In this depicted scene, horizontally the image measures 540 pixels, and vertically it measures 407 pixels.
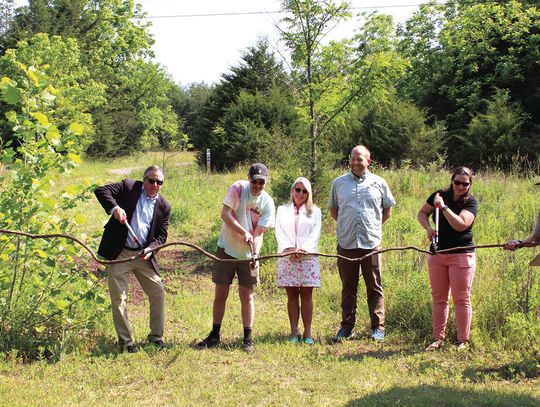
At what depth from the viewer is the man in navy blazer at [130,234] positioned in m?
4.76

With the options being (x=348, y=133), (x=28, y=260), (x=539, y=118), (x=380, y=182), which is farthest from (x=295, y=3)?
(x=539, y=118)

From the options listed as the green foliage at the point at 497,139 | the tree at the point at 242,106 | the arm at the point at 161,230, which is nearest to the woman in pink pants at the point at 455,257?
the arm at the point at 161,230

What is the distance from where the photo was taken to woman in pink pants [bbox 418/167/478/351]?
15.8ft

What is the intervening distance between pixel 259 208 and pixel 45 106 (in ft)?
6.87

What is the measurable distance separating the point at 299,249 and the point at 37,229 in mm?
2378

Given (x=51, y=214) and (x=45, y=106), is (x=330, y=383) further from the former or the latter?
(x=45, y=106)

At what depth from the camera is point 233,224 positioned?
4934 millimetres

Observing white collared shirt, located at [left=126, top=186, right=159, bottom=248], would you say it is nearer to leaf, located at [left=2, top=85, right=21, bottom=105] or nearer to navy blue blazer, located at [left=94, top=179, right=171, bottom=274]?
navy blue blazer, located at [left=94, top=179, right=171, bottom=274]

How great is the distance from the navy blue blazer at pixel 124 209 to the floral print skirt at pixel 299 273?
124 cm

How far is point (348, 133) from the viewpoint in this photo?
70.6 feet

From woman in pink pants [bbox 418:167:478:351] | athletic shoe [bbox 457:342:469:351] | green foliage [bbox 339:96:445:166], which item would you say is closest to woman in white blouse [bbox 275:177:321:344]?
woman in pink pants [bbox 418:167:478:351]

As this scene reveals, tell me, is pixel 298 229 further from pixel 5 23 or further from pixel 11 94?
pixel 5 23

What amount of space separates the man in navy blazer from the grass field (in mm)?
187

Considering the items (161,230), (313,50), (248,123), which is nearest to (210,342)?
(161,230)
